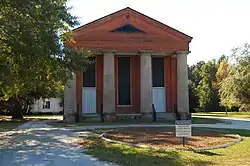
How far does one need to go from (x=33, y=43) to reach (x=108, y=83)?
17.3m

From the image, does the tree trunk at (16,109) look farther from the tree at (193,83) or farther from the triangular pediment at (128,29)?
the tree at (193,83)

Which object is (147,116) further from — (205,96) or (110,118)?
(205,96)

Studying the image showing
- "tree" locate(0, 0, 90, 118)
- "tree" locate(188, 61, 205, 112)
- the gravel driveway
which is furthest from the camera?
"tree" locate(188, 61, 205, 112)

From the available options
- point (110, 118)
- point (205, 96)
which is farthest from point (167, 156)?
point (205, 96)

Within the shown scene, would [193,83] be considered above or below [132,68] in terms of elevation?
above

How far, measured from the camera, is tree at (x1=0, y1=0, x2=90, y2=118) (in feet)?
39.5

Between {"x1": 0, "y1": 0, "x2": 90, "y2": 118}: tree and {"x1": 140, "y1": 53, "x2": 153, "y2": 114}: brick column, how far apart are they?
12413 millimetres

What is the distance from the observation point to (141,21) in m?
31.9

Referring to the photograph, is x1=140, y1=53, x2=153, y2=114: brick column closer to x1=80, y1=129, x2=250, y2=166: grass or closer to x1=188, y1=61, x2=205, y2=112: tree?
x1=80, y1=129, x2=250, y2=166: grass

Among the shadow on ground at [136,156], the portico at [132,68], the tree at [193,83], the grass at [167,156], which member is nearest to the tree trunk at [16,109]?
the portico at [132,68]

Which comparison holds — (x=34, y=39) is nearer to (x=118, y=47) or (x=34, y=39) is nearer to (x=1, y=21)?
(x=1, y=21)

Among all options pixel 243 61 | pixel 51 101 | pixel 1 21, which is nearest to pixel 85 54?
pixel 1 21

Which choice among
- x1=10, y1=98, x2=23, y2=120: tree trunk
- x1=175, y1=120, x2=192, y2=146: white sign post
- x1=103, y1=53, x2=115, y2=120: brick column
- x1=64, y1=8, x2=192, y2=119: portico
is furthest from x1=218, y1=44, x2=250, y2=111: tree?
x1=175, y1=120, x2=192, y2=146: white sign post

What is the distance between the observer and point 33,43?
42.4 feet
